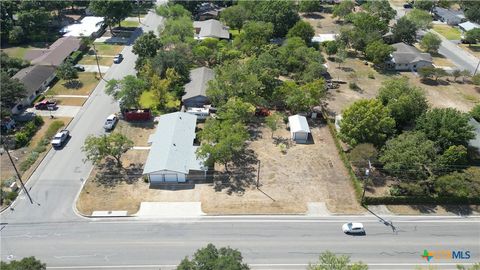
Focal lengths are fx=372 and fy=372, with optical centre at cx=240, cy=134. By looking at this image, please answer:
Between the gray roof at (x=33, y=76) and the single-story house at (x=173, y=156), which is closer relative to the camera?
the single-story house at (x=173, y=156)

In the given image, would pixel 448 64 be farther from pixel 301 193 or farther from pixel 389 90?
pixel 301 193

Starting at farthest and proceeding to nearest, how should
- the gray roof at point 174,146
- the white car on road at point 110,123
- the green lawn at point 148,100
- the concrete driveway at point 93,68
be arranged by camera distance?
the concrete driveway at point 93,68 < the green lawn at point 148,100 < the white car on road at point 110,123 < the gray roof at point 174,146

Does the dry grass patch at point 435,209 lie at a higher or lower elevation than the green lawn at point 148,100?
lower

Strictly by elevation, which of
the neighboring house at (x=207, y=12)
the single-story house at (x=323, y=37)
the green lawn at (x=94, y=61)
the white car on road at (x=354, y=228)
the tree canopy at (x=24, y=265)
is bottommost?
the white car on road at (x=354, y=228)

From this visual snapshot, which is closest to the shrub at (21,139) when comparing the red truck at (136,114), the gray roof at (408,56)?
the red truck at (136,114)

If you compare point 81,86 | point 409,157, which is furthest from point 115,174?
point 409,157

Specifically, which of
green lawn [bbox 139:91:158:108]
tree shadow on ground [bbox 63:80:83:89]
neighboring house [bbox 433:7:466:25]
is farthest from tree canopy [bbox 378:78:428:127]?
neighboring house [bbox 433:7:466:25]

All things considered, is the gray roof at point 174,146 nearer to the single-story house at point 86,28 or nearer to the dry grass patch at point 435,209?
the dry grass patch at point 435,209

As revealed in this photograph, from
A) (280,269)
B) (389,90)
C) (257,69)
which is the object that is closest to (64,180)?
(280,269)
